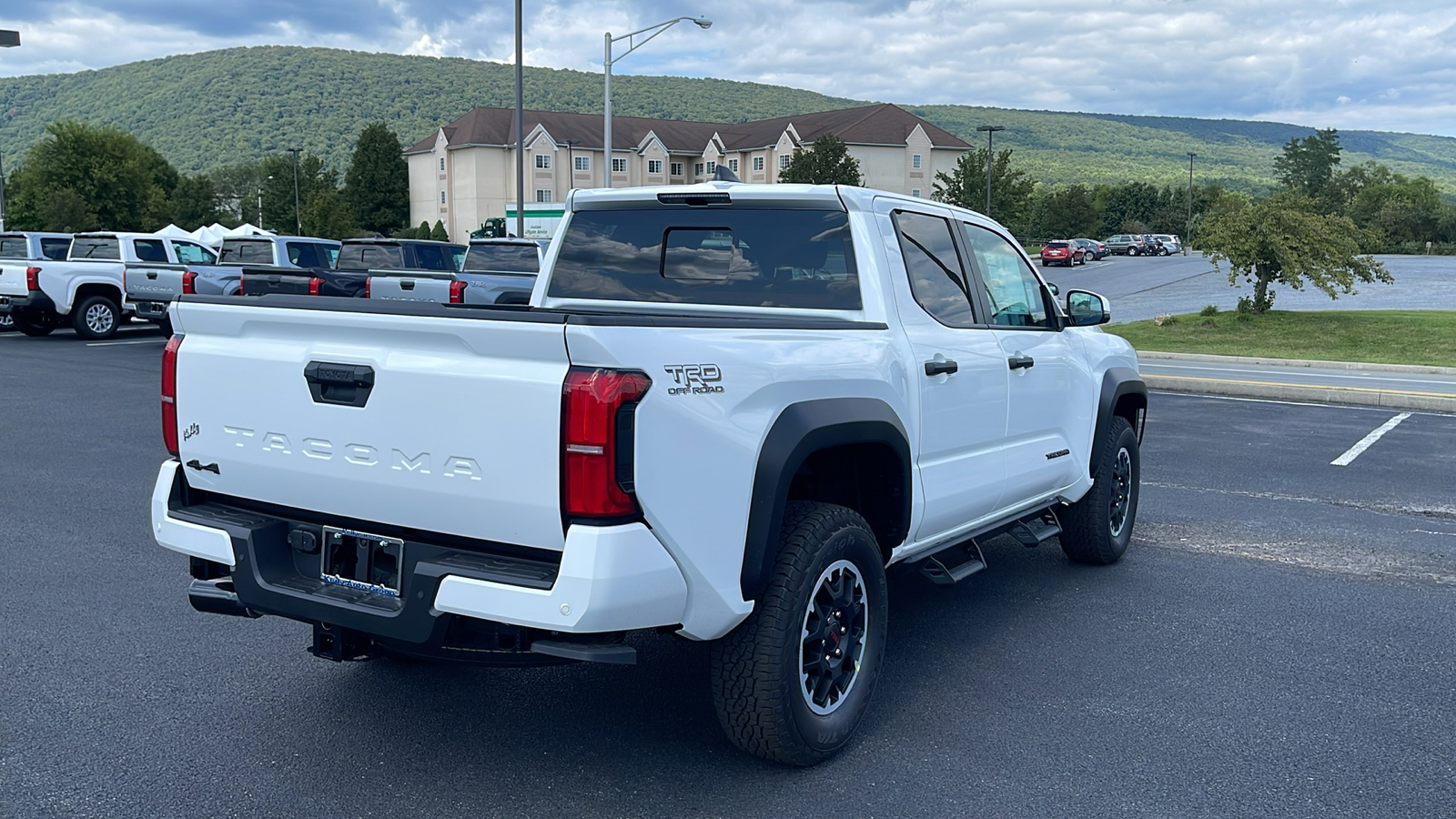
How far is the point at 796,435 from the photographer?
12.0 ft

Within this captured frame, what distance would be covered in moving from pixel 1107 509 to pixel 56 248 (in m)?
22.5

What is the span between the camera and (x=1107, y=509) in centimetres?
648

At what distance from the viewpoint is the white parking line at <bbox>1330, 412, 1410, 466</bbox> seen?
1039cm

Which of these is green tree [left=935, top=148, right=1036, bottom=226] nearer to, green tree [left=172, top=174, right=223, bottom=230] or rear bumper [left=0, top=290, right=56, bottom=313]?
rear bumper [left=0, top=290, right=56, bottom=313]

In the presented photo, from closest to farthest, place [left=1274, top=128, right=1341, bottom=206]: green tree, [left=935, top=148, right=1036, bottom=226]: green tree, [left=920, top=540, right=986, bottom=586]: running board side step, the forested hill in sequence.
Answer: [left=920, top=540, right=986, bottom=586]: running board side step, [left=935, top=148, right=1036, bottom=226]: green tree, [left=1274, top=128, right=1341, bottom=206]: green tree, the forested hill

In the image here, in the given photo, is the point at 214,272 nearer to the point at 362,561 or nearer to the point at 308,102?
the point at 362,561

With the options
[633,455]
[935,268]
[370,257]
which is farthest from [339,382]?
[370,257]

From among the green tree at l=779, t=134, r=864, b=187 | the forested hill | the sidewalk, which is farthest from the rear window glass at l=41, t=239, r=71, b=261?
the forested hill

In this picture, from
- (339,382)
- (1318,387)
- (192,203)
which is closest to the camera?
(339,382)

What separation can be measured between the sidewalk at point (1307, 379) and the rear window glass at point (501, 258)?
9.23 m

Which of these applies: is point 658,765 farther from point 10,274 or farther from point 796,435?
point 10,274

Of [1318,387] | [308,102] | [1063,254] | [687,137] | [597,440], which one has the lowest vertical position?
[1318,387]

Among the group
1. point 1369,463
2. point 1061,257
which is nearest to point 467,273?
point 1369,463

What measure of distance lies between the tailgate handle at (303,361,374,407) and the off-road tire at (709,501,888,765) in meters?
1.35
